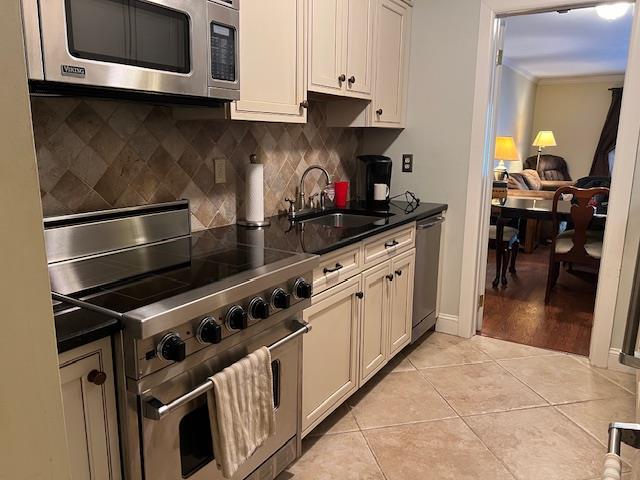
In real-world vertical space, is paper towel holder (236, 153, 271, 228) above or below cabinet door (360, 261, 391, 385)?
above

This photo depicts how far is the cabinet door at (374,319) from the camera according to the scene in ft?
7.66

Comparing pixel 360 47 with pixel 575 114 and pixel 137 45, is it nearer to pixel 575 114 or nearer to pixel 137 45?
pixel 137 45

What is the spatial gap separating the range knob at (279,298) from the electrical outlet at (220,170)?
81 cm

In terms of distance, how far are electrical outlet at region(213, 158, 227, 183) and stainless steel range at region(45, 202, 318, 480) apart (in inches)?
10.3

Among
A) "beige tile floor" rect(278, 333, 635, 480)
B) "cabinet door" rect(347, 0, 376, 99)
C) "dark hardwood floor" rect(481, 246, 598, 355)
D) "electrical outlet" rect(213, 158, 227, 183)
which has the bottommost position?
"beige tile floor" rect(278, 333, 635, 480)

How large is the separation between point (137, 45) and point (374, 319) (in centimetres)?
162

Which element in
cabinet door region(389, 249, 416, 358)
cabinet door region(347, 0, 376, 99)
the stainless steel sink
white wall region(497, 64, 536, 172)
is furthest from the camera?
white wall region(497, 64, 536, 172)

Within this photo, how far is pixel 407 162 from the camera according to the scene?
327 centimetres

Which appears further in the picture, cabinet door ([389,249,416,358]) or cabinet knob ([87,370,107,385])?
cabinet door ([389,249,416,358])

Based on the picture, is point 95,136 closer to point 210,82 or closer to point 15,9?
point 210,82

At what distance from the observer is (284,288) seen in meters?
1.67

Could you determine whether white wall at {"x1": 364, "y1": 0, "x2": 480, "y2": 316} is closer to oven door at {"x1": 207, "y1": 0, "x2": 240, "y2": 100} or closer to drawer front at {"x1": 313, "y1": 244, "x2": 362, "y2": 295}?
drawer front at {"x1": 313, "y1": 244, "x2": 362, "y2": 295}

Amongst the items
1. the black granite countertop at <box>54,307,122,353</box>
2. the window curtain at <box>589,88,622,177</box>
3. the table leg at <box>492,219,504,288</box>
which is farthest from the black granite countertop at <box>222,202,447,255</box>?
the window curtain at <box>589,88,622,177</box>

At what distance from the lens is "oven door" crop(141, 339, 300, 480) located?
126 cm
